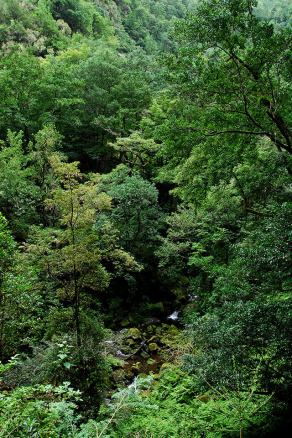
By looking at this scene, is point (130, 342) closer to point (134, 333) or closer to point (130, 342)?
point (130, 342)

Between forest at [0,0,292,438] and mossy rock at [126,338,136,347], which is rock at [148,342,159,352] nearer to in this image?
forest at [0,0,292,438]

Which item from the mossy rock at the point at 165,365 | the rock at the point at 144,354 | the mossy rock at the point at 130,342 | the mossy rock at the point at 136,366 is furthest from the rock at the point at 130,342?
the mossy rock at the point at 165,365

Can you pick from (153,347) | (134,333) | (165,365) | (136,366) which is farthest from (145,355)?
(165,365)

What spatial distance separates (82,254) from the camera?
1056cm

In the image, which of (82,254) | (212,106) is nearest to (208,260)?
(82,254)

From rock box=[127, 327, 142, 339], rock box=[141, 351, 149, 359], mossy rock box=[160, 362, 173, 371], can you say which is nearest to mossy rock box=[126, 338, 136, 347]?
rock box=[127, 327, 142, 339]

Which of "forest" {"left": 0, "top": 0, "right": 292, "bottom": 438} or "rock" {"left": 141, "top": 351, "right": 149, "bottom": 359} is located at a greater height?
"forest" {"left": 0, "top": 0, "right": 292, "bottom": 438}

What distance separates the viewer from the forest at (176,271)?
689 centimetres

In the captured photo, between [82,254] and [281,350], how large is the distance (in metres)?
6.01

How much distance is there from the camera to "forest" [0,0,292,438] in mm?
6895

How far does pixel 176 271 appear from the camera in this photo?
19.3 metres

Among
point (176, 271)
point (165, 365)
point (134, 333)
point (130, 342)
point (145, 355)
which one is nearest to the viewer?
point (165, 365)

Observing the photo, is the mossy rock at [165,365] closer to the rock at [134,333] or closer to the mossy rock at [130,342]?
the mossy rock at [130,342]

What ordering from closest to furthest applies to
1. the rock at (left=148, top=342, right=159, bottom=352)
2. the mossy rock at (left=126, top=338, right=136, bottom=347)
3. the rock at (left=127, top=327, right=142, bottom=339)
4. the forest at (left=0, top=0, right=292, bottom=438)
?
the forest at (left=0, top=0, right=292, bottom=438) → the rock at (left=148, top=342, right=159, bottom=352) → the mossy rock at (left=126, top=338, right=136, bottom=347) → the rock at (left=127, top=327, right=142, bottom=339)
